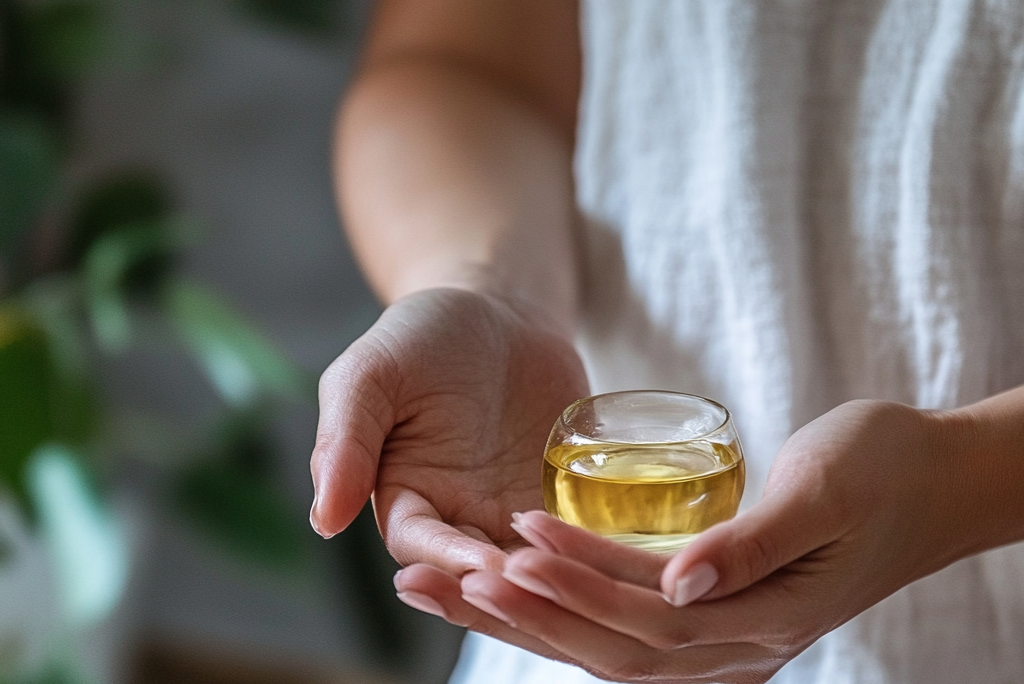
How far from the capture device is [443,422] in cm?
57

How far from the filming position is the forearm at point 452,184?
748mm

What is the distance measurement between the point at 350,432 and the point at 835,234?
39cm

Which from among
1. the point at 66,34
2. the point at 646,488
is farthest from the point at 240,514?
the point at 646,488

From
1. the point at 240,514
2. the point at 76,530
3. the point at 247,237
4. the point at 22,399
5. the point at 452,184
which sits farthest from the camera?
the point at 247,237

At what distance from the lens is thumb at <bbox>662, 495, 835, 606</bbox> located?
16.1 inches

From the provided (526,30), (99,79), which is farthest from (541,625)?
(99,79)

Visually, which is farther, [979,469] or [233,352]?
[233,352]

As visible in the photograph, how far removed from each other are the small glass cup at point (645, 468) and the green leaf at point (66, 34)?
3.55 feet

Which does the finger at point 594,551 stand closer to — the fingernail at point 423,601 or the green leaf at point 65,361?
the fingernail at point 423,601

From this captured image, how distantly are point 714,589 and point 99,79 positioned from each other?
1.41 metres

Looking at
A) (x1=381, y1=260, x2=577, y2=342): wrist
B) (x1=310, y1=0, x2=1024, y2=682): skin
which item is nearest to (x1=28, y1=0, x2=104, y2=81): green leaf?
(x1=310, y1=0, x2=1024, y2=682): skin

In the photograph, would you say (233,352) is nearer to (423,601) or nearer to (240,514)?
(240,514)

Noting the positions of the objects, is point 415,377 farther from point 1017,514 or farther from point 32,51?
point 32,51

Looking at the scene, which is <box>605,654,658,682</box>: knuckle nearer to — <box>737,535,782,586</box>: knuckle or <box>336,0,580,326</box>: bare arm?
<box>737,535,782,586</box>: knuckle
